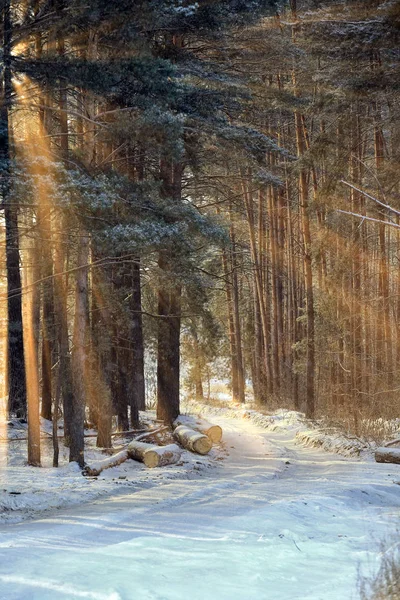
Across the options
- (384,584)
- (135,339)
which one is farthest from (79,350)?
(384,584)

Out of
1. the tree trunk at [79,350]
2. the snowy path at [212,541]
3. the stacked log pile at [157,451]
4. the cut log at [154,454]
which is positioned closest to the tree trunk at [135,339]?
the stacked log pile at [157,451]

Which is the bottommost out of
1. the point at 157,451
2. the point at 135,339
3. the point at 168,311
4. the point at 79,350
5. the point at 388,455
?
the point at 388,455

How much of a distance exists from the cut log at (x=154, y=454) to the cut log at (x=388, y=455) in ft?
14.8

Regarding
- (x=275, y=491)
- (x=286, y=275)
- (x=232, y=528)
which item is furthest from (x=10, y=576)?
(x=286, y=275)

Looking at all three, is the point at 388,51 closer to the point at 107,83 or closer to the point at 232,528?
the point at 107,83

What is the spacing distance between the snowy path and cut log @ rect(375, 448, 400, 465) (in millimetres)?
1103

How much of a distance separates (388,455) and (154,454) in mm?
5156

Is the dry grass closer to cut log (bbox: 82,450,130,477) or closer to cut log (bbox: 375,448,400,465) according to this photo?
cut log (bbox: 375,448,400,465)

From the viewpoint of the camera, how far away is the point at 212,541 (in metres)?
6.73

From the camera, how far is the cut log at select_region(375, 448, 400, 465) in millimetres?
12796

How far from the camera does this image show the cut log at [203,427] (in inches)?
696

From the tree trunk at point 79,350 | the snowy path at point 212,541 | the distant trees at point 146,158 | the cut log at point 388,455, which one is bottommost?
the cut log at point 388,455

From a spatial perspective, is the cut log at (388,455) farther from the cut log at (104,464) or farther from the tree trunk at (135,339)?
the tree trunk at (135,339)

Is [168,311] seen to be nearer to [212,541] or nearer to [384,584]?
[212,541]
